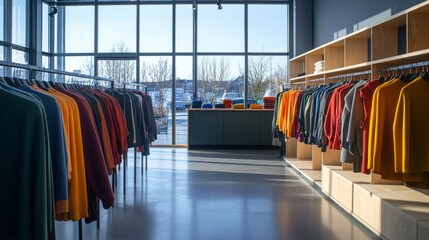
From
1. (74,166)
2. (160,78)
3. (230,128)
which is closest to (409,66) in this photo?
(74,166)

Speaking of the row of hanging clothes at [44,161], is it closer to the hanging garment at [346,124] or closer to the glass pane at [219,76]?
the hanging garment at [346,124]

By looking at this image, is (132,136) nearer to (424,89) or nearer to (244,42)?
(424,89)

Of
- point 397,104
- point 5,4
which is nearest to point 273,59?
point 5,4

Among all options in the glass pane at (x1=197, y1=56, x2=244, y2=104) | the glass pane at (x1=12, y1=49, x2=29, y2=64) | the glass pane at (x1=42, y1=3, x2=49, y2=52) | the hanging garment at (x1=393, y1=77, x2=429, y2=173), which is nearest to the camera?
the hanging garment at (x1=393, y1=77, x2=429, y2=173)


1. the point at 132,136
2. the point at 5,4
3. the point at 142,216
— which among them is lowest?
the point at 142,216

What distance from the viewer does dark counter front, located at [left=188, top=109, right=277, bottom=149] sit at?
1160 cm

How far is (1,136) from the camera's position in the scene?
7.35 ft

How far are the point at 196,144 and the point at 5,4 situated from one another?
525 cm

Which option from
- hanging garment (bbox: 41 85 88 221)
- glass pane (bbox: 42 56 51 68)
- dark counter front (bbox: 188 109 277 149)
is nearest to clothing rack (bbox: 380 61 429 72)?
hanging garment (bbox: 41 85 88 221)

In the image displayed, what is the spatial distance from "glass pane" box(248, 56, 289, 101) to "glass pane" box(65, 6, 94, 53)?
4.16 m

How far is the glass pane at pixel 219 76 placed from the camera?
12.2 meters

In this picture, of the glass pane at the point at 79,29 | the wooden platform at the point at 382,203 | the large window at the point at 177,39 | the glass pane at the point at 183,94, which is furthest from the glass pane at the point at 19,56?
the wooden platform at the point at 382,203

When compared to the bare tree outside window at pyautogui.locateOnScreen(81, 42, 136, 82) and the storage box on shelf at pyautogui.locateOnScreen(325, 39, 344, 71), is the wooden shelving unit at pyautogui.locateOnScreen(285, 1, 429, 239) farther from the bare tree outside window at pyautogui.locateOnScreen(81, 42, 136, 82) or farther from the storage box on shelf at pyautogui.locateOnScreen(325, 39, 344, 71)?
the bare tree outside window at pyautogui.locateOnScreen(81, 42, 136, 82)

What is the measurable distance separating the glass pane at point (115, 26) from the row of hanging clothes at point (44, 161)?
862cm
